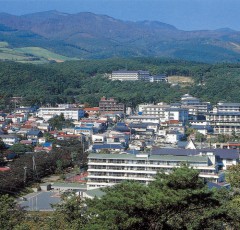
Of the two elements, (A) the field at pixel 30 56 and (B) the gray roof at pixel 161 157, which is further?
(A) the field at pixel 30 56

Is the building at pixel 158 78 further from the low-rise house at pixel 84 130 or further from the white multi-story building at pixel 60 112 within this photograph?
the low-rise house at pixel 84 130

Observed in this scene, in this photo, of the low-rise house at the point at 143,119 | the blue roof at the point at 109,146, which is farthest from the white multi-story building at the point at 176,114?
the blue roof at the point at 109,146

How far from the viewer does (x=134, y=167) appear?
14227mm

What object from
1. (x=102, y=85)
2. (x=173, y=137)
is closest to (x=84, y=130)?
(x=173, y=137)

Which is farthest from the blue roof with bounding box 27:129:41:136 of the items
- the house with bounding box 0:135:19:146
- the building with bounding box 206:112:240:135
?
the building with bounding box 206:112:240:135

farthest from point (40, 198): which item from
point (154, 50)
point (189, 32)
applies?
point (189, 32)

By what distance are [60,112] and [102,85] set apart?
8.92m

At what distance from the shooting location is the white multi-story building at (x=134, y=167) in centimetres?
1386

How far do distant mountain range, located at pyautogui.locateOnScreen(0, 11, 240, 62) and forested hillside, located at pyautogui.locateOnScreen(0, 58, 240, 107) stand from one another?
32781 millimetres

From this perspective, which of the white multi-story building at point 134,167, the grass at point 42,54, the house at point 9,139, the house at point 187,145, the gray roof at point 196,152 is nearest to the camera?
the white multi-story building at point 134,167

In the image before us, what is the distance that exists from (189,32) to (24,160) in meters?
115

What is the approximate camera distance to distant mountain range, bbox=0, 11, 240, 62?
78.4 meters

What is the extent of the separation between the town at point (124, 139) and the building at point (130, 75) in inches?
318

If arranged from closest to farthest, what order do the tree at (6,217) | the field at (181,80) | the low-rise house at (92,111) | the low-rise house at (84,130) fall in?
the tree at (6,217), the low-rise house at (84,130), the low-rise house at (92,111), the field at (181,80)
